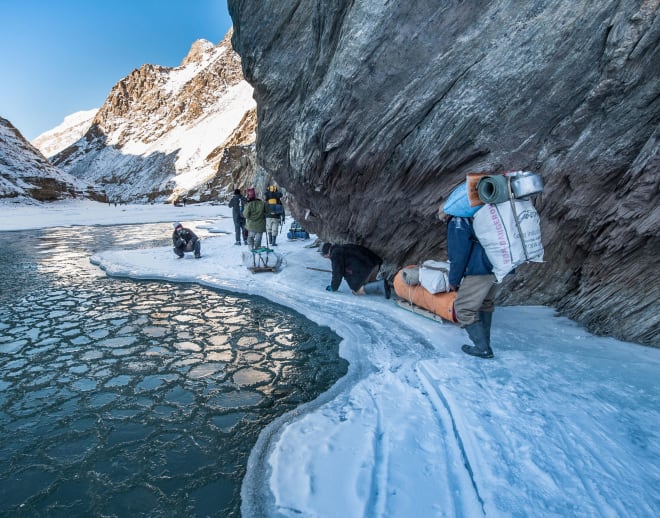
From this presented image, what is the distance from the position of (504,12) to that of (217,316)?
20.7ft

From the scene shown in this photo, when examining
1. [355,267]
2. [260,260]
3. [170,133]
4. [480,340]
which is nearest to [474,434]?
[480,340]

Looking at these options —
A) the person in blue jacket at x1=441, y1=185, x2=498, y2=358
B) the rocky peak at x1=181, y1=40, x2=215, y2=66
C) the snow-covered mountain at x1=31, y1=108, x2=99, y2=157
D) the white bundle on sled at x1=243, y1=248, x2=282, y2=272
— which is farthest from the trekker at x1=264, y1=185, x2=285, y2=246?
the snow-covered mountain at x1=31, y1=108, x2=99, y2=157

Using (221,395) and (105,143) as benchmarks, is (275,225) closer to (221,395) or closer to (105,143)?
(221,395)

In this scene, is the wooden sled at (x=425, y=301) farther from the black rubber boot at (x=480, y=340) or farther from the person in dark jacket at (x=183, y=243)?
the person in dark jacket at (x=183, y=243)

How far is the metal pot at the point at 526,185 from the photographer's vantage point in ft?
12.4

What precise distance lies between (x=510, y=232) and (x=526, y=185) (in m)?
0.48

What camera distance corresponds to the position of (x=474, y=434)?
3014 millimetres

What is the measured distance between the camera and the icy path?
94.5 inches

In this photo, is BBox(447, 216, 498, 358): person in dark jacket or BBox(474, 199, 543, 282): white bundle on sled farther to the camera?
BBox(447, 216, 498, 358): person in dark jacket

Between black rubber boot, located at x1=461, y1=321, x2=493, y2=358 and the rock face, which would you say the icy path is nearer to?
black rubber boot, located at x1=461, y1=321, x2=493, y2=358

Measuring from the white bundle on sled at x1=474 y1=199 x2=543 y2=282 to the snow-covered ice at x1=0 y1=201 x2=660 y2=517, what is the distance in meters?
1.18

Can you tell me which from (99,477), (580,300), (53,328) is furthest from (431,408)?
(53,328)

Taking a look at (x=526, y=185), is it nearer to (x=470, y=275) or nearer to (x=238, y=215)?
(x=470, y=275)

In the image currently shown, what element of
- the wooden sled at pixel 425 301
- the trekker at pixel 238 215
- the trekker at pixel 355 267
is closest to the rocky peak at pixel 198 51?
the trekker at pixel 238 215
